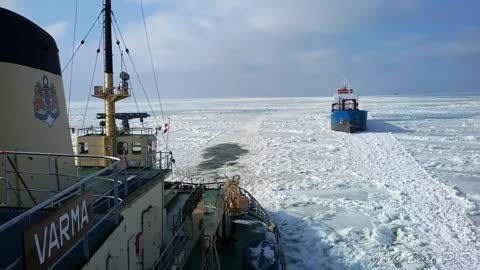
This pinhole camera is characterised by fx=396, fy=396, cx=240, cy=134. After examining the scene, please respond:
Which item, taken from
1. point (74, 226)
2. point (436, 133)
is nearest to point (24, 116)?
point (74, 226)

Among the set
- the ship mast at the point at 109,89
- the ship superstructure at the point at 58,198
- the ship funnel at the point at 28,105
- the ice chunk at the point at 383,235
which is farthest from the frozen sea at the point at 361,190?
the ship funnel at the point at 28,105

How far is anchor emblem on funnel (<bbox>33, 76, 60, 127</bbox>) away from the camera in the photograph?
18.4ft

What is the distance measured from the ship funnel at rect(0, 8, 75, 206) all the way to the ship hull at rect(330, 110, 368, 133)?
34972 millimetres

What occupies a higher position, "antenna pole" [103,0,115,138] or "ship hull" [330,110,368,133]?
"antenna pole" [103,0,115,138]

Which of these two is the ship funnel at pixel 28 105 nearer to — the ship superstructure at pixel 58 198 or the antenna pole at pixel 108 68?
the ship superstructure at pixel 58 198

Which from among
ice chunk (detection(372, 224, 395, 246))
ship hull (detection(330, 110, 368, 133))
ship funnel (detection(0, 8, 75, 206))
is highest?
ship funnel (detection(0, 8, 75, 206))

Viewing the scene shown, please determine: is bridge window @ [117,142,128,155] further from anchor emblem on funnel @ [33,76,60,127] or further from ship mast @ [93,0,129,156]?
anchor emblem on funnel @ [33,76,60,127]

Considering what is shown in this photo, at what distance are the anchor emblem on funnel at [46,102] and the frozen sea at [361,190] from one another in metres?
7.30

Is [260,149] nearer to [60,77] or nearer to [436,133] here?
[436,133]

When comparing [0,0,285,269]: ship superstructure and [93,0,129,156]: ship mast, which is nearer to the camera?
[0,0,285,269]: ship superstructure

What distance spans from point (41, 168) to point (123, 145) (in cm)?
712

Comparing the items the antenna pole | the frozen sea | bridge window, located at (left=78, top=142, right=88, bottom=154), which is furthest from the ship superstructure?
bridge window, located at (left=78, top=142, right=88, bottom=154)

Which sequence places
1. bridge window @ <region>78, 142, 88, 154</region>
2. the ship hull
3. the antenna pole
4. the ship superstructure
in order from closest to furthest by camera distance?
the ship superstructure, the antenna pole, bridge window @ <region>78, 142, 88, 154</region>, the ship hull

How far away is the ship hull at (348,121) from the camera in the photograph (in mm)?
38747
